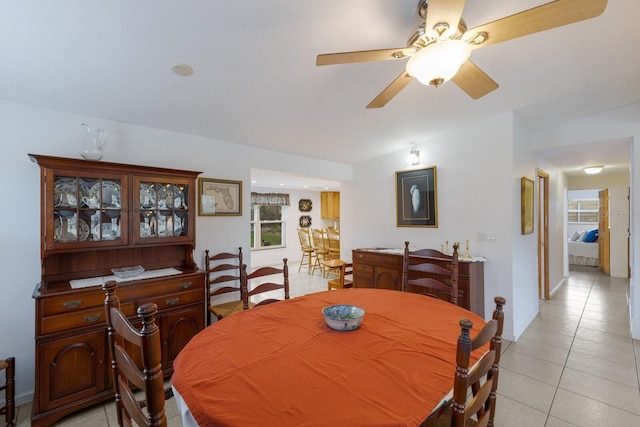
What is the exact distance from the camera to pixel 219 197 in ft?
9.98

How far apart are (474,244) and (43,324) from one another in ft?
12.8

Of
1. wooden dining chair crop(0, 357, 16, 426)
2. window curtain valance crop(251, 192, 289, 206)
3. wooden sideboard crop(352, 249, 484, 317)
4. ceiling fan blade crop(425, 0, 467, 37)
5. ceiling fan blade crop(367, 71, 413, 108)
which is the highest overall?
ceiling fan blade crop(425, 0, 467, 37)

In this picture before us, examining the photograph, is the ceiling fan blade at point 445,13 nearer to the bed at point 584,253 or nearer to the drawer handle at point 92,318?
the drawer handle at point 92,318

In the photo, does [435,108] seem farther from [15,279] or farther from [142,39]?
[15,279]

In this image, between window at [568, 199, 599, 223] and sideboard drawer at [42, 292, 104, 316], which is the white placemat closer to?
sideboard drawer at [42, 292, 104, 316]

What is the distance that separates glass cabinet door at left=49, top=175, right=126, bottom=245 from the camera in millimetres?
1942

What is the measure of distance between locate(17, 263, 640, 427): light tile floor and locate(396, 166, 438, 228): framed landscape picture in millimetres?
1650

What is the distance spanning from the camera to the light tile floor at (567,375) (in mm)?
1841

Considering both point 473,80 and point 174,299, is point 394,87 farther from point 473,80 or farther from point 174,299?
point 174,299

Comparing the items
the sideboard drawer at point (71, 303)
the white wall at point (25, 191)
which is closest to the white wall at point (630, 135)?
the white wall at point (25, 191)

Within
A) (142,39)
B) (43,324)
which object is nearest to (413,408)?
(142,39)

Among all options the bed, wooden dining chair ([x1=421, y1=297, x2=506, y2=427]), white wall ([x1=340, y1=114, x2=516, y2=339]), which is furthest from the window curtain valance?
the bed

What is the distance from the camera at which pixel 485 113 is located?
9.69 ft

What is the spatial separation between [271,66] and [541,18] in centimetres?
144
